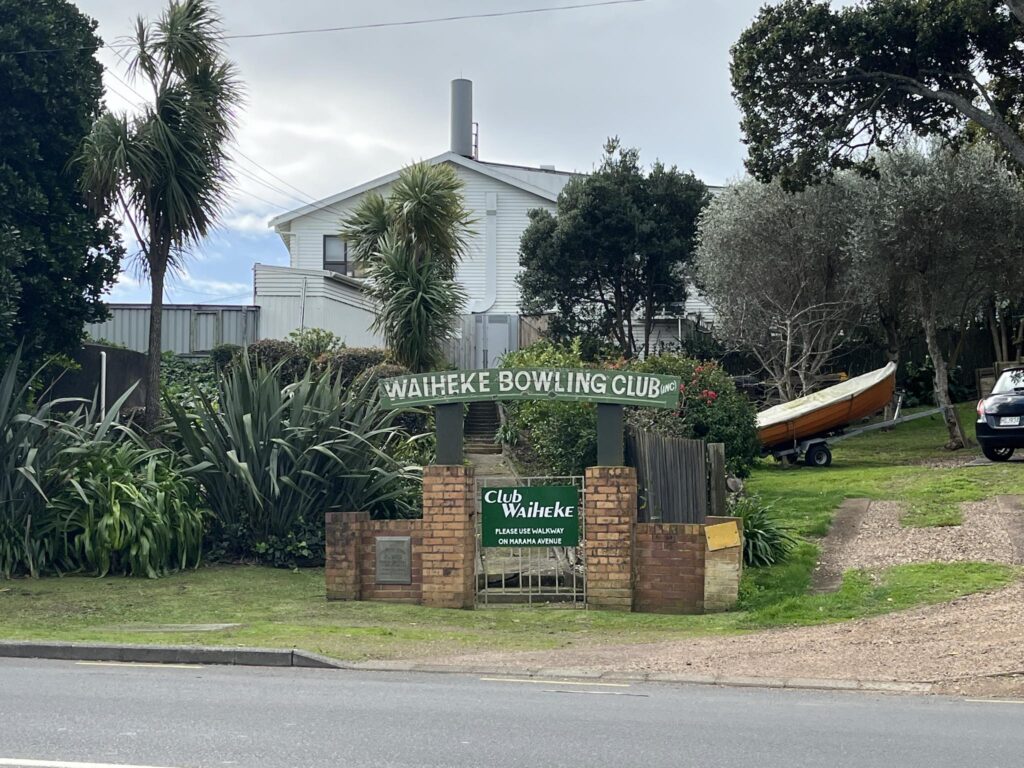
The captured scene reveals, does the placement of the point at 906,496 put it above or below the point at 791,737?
above

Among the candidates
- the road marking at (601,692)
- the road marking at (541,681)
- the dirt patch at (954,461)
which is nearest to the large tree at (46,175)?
the road marking at (541,681)

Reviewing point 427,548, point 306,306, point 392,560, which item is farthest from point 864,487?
point 306,306

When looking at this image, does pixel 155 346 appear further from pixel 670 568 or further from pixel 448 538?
pixel 670 568

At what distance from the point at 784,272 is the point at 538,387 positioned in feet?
55.1

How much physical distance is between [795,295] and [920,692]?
20913 mm

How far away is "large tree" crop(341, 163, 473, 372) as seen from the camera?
76.1ft

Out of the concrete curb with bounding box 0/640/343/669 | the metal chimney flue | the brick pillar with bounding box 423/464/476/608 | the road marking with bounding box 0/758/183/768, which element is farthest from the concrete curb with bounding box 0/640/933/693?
the metal chimney flue

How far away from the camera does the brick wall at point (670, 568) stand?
13383mm

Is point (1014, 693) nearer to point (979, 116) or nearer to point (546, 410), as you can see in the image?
point (546, 410)

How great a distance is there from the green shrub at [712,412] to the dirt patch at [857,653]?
7411mm

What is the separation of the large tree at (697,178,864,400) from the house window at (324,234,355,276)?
12.3 meters

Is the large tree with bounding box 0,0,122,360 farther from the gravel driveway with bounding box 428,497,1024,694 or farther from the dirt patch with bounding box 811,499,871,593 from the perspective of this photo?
the dirt patch with bounding box 811,499,871,593

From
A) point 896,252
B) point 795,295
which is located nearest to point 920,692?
point 896,252

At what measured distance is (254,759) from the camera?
244 inches
